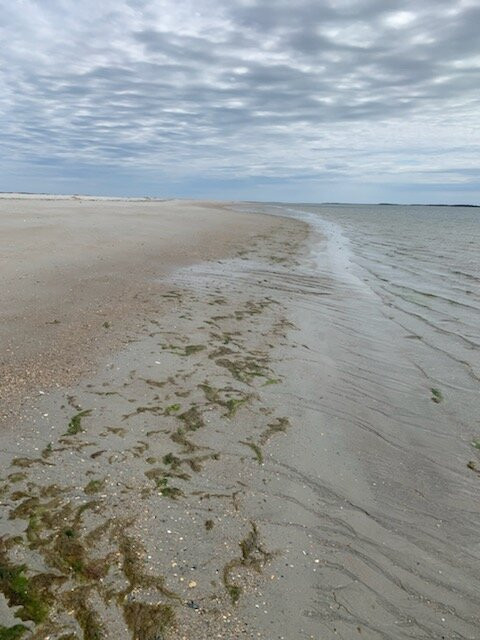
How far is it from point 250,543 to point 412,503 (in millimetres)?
1529

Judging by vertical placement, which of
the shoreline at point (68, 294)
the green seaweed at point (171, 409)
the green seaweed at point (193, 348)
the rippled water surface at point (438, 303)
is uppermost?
the shoreline at point (68, 294)

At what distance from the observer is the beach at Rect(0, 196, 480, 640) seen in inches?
119

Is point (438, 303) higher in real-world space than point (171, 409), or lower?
lower

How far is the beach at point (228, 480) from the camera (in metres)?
3.03

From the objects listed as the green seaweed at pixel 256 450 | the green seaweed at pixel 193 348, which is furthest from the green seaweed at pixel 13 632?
the green seaweed at pixel 193 348

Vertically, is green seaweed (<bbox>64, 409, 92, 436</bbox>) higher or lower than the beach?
higher

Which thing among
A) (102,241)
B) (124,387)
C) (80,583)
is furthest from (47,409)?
(102,241)

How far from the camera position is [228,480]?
4.30 meters

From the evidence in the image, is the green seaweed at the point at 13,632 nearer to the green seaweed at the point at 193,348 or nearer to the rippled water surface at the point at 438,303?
the green seaweed at the point at 193,348

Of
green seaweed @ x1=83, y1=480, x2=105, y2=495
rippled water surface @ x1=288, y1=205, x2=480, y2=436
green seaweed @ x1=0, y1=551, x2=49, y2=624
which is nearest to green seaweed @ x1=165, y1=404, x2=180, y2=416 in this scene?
green seaweed @ x1=83, y1=480, x2=105, y2=495

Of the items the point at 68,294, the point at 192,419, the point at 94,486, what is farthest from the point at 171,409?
the point at 68,294

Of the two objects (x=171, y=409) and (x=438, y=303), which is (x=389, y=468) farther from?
(x=438, y=303)

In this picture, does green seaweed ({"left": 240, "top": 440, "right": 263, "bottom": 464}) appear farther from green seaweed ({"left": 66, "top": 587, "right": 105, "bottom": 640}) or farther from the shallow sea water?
green seaweed ({"left": 66, "top": 587, "right": 105, "bottom": 640})

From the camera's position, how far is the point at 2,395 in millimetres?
5359
